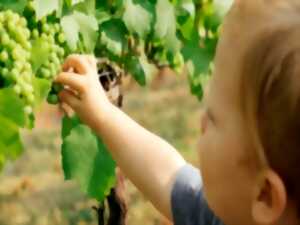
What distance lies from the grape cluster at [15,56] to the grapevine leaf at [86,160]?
0.86 ft

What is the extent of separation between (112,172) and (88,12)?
328 mm

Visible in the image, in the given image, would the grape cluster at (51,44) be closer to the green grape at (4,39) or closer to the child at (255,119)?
the green grape at (4,39)

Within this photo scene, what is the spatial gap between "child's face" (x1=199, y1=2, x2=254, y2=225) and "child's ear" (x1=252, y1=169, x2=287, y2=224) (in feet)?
0.06

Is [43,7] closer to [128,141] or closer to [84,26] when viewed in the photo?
[84,26]

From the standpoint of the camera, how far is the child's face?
131cm

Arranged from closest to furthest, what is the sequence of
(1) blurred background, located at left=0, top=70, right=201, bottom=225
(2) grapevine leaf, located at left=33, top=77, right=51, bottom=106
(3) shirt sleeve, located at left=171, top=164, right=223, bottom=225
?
1. (3) shirt sleeve, located at left=171, top=164, right=223, bottom=225
2. (2) grapevine leaf, located at left=33, top=77, right=51, bottom=106
3. (1) blurred background, located at left=0, top=70, right=201, bottom=225

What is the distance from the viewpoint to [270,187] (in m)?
1.29

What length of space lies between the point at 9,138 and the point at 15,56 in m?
0.14

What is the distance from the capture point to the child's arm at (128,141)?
168 centimetres

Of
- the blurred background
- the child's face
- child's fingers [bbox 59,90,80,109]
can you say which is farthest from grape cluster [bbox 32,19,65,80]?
the blurred background

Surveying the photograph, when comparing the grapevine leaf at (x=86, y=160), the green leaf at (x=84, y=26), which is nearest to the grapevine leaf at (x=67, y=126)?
the grapevine leaf at (x=86, y=160)

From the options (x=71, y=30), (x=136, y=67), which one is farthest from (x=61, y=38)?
(x=136, y=67)

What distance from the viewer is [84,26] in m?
2.00

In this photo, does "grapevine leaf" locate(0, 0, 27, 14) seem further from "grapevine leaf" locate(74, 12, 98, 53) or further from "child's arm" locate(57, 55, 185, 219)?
"child's arm" locate(57, 55, 185, 219)
